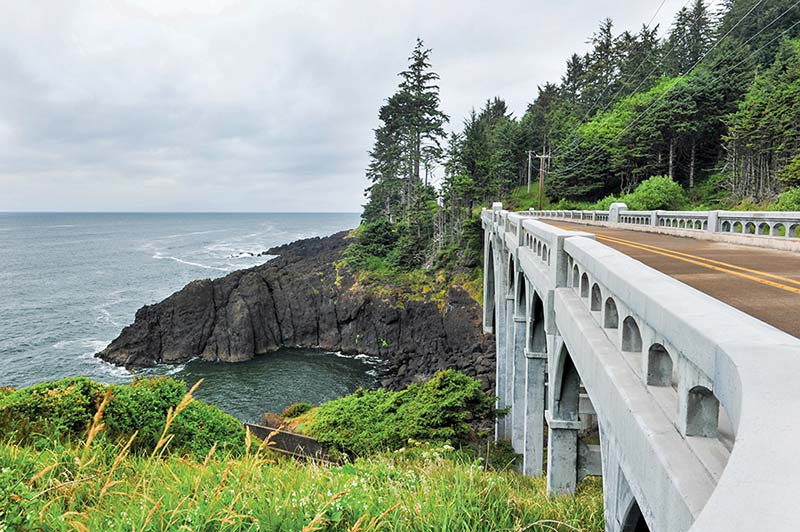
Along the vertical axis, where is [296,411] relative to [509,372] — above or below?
below

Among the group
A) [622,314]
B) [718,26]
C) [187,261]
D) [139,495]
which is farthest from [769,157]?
[187,261]

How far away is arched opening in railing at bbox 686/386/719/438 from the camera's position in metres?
2.69

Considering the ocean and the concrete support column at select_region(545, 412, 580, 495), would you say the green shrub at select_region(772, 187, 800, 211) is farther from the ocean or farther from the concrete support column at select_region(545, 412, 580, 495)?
the ocean

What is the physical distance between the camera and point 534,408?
12.7 meters

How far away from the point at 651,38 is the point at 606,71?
308 inches

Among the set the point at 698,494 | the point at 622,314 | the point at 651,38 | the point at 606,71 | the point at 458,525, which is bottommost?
the point at 458,525

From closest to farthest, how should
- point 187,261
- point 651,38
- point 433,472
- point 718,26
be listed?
point 433,472, point 718,26, point 651,38, point 187,261

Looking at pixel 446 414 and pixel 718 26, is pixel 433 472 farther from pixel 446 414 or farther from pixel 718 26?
pixel 718 26

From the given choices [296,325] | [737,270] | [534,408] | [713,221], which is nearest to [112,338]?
[296,325]

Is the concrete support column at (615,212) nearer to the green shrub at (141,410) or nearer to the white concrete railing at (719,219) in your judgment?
the white concrete railing at (719,219)

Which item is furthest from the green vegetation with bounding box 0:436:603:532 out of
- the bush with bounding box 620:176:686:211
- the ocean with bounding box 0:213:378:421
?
the bush with bounding box 620:176:686:211

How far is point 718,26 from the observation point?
61750 mm

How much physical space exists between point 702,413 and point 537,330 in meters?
10.3

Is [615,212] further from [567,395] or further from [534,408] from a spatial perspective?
[567,395]
